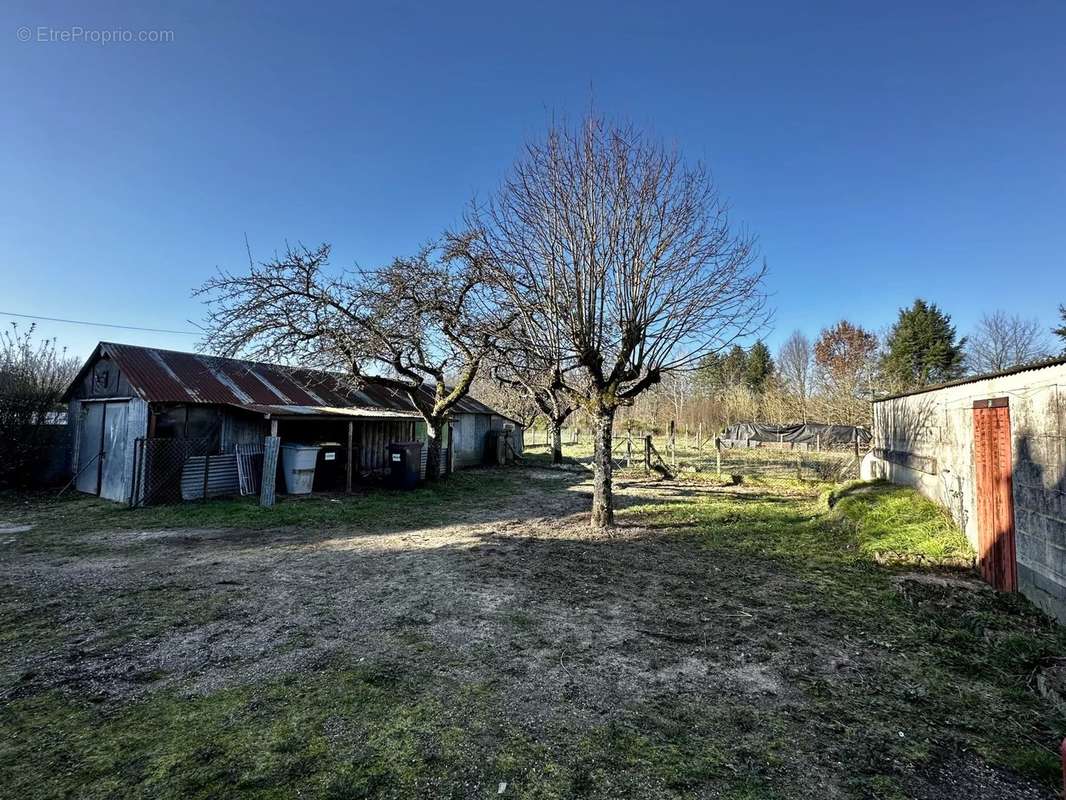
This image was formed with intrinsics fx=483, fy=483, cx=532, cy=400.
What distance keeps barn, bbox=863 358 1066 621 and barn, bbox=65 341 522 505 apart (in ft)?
39.0

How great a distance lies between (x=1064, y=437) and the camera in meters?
3.99

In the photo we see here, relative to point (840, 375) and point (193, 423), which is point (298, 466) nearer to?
point (193, 423)

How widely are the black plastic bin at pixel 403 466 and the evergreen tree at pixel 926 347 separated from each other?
110 ft

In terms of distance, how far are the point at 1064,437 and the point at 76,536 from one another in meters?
12.5

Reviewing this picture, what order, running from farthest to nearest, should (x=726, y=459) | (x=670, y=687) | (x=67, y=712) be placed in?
(x=726, y=459), (x=670, y=687), (x=67, y=712)

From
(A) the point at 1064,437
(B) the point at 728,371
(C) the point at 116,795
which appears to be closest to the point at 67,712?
(C) the point at 116,795

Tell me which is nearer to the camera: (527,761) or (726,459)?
(527,761)

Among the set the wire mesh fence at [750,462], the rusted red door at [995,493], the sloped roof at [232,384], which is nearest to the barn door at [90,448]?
the sloped roof at [232,384]

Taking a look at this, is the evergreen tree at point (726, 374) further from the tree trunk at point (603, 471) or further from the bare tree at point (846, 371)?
the tree trunk at point (603, 471)

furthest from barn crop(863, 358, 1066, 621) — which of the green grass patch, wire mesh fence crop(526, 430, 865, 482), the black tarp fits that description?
the black tarp

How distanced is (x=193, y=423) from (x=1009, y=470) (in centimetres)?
1462

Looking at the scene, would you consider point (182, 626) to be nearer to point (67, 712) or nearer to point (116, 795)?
point (67, 712)

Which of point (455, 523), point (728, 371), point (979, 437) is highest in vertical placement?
point (728, 371)

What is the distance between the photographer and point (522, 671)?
3.60 meters
